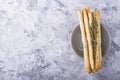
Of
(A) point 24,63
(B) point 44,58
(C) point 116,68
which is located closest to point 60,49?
(B) point 44,58

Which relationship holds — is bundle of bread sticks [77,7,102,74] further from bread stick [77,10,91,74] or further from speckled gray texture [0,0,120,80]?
speckled gray texture [0,0,120,80]

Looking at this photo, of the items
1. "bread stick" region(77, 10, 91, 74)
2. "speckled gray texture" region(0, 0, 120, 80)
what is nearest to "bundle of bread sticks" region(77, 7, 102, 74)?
"bread stick" region(77, 10, 91, 74)

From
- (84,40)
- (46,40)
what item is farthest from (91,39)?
(46,40)

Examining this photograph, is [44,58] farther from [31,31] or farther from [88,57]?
[88,57]

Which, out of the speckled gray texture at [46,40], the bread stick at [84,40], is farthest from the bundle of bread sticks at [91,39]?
the speckled gray texture at [46,40]

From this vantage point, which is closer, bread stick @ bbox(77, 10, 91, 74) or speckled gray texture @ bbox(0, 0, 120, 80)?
bread stick @ bbox(77, 10, 91, 74)
